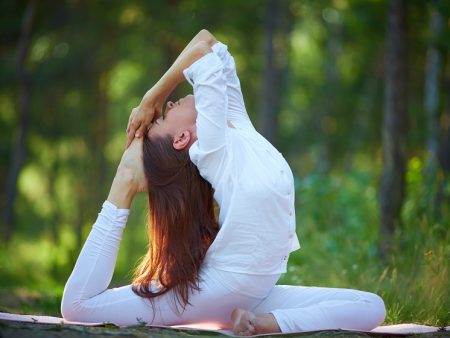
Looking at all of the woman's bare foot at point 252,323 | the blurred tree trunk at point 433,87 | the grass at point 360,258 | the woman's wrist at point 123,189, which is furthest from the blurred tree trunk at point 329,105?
the woman's bare foot at point 252,323

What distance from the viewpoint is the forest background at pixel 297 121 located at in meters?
7.17

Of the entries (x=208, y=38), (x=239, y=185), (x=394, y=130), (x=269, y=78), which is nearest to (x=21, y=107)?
(x=269, y=78)

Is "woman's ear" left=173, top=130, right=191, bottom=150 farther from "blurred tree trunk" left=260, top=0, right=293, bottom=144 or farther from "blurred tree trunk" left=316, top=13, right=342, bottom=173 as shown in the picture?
"blurred tree trunk" left=316, top=13, right=342, bottom=173

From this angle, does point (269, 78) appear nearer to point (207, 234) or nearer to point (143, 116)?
point (143, 116)

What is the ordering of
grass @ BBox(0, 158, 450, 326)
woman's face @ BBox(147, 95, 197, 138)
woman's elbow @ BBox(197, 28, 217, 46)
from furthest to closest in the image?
grass @ BBox(0, 158, 450, 326)
woman's elbow @ BBox(197, 28, 217, 46)
woman's face @ BBox(147, 95, 197, 138)

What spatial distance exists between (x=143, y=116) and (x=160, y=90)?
18 cm

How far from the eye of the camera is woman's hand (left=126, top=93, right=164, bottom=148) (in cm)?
463

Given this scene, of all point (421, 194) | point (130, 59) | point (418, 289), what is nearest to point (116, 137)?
point (130, 59)

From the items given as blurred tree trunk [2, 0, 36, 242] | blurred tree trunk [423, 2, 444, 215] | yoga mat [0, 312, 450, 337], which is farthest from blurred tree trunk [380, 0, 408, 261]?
blurred tree trunk [2, 0, 36, 242]

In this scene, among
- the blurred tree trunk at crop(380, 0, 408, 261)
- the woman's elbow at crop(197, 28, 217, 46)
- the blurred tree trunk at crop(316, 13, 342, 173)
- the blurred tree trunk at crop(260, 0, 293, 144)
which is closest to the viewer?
the woman's elbow at crop(197, 28, 217, 46)

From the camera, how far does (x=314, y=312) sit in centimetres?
432

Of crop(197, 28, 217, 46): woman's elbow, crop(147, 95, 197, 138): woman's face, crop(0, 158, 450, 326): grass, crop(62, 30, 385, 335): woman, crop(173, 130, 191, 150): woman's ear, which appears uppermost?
crop(197, 28, 217, 46): woman's elbow

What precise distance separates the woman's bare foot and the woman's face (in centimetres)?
107

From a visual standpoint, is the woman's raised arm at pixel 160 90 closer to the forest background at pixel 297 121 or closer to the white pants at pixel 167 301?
the white pants at pixel 167 301
